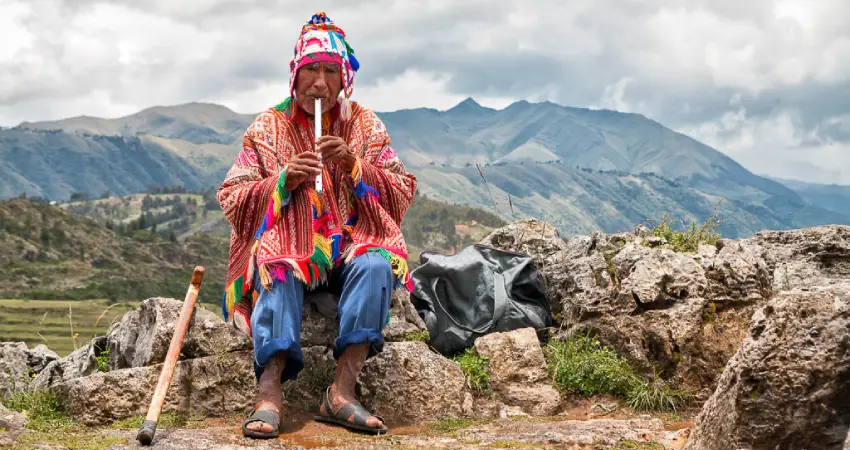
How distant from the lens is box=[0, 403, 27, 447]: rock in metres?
5.09

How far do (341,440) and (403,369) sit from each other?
47.7 inches

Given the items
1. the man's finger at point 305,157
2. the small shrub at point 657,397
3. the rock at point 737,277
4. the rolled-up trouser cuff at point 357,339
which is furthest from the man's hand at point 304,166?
the rock at point 737,277

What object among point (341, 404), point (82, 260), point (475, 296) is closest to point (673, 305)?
point (475, 296)

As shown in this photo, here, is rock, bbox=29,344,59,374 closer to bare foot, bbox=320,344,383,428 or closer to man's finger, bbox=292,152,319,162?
bare foot, bbox=320,344,383,428

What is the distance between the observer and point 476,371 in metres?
7.17

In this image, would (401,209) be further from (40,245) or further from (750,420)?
(40,245)

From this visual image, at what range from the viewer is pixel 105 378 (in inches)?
240

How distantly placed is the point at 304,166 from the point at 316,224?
56cm

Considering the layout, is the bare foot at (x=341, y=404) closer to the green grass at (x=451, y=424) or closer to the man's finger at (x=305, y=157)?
the green grass at (x=451, y=424)

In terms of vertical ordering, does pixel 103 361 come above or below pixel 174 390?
above

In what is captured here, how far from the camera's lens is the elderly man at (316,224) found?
18.9 ft

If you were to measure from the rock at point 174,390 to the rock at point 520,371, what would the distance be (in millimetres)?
2072

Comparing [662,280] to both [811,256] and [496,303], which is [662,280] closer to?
[496,303]

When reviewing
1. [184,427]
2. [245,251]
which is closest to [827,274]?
[245,251]
